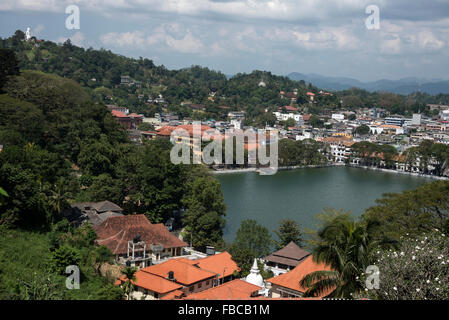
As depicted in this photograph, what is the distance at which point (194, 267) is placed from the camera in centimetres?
666

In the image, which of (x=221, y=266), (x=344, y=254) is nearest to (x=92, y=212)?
(x=221, y=266)

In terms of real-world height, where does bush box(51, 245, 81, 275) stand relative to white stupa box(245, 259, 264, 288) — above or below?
above

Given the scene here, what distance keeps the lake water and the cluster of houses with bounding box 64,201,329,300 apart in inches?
80.4

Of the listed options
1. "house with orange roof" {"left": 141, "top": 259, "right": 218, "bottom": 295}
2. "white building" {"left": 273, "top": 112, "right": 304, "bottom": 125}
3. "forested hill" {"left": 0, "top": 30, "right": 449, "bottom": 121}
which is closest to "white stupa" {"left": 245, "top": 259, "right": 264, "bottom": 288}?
"house with orange roof" {"left": 141, "top": 259, "right": 218, "bottom": 295}

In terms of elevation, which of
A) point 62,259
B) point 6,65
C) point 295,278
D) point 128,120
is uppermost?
point 6,65

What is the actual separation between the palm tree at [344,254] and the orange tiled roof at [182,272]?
267 centimetres

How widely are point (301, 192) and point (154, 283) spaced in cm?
1095

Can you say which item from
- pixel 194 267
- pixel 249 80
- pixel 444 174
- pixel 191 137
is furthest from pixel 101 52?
pixel 194 267

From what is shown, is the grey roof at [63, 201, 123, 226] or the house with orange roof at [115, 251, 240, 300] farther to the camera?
the grey roof at [63, 201, 123, 226]

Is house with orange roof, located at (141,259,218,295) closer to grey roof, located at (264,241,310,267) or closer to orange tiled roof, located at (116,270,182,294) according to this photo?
orange tiled roof, located at (116,270,182,294)

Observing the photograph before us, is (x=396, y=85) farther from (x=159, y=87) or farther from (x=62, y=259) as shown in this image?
(x=62, y=259)

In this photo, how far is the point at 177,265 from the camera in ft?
21.6

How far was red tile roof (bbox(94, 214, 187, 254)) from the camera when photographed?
7672mm

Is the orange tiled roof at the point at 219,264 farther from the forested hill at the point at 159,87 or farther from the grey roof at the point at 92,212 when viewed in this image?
the forested hill at the point at 159,87
